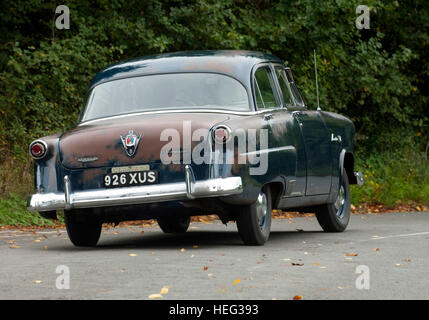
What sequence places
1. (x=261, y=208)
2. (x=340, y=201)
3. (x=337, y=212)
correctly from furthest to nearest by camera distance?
1. (x=340, y=201)
2. (x=337, y=212)
3. (x=261, y=208)

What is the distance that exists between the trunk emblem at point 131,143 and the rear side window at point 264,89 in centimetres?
160

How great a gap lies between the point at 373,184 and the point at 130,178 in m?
10.3

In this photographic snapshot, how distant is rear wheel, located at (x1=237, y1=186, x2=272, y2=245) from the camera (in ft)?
34.3

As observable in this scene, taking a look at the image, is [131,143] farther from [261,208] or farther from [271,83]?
[271,83]

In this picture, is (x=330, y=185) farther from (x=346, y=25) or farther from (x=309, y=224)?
(x=346, y=25)

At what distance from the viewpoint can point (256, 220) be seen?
1055cm

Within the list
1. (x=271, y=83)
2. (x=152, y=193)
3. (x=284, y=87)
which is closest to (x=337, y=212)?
(x=284, y=87)

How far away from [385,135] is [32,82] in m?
9.49

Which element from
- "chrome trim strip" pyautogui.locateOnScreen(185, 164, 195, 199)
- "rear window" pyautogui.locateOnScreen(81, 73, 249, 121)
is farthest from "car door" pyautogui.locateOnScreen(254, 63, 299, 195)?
"chrome trim strip" pyautogui.locateOnScreen(185, 164, 195, 199)

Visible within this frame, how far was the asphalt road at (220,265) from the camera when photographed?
300 inches

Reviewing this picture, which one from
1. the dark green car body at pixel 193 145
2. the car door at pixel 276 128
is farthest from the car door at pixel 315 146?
the car door at pixel 276 128

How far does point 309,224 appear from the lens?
14961mm

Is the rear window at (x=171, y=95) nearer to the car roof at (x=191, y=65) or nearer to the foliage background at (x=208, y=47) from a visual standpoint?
the car roof at (x=191, y=65)
